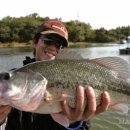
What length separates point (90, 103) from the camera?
3.61m

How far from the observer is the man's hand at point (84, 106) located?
11.1 feet

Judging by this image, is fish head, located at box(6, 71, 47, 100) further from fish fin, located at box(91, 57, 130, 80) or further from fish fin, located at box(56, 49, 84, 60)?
fish fin, located at box(91, 57, 130, 80)

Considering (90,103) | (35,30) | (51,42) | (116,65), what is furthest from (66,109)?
(35,30)

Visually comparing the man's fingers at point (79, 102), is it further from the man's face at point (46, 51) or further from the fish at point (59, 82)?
the man's face at point (46, 51)

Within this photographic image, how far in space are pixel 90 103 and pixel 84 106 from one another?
4.7 inches

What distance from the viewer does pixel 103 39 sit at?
121438 millimetres

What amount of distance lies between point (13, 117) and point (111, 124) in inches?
294

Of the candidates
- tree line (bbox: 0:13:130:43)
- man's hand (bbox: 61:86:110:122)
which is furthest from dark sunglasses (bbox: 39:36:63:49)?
tree line (bbox: 0:13:130:43)

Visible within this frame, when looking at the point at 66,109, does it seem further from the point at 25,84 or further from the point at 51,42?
the point at 51,42

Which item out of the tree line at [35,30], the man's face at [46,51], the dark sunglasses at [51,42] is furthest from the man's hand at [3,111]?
the tree line at [35,30]

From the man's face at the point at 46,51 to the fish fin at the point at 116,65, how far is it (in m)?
1.15

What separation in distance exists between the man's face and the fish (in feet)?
3.88

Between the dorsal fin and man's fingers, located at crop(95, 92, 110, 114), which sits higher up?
the dorsal fin

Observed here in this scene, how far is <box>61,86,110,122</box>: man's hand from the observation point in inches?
134
